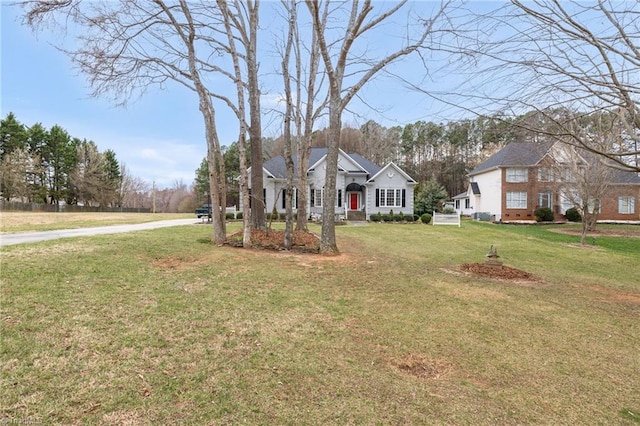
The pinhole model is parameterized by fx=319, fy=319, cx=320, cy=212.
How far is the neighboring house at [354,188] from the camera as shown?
25.6 m

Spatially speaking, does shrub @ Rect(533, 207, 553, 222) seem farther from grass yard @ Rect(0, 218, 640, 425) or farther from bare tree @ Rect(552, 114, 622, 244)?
grass yard @ Rect(0, 218, 640, 425)

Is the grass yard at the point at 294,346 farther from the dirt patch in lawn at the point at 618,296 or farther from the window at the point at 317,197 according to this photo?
the window at the point at 317,197

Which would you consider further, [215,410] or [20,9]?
[20,9]

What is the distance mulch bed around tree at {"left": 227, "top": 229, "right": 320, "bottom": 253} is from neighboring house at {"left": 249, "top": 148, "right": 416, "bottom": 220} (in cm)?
1358

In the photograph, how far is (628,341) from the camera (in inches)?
166

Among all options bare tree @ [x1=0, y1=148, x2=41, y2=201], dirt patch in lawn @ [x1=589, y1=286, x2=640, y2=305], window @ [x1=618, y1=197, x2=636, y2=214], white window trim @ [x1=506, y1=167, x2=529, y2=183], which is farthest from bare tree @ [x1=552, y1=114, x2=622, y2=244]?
bare tree @ [x1=0, y1=148, x2=41, y2=201]

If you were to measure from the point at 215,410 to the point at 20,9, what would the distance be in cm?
888

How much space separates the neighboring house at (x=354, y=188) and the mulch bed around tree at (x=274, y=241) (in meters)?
13.6

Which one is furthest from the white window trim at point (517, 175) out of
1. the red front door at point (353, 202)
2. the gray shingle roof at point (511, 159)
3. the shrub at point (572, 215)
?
the red front door at point (353, 202)

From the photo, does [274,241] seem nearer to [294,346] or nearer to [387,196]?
[294,346]

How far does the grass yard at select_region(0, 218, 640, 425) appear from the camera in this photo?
255cm

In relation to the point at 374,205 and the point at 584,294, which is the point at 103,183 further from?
the point at 584,294

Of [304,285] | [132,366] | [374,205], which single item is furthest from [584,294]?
[374,205]

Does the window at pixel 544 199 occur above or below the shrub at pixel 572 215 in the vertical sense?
A: above
